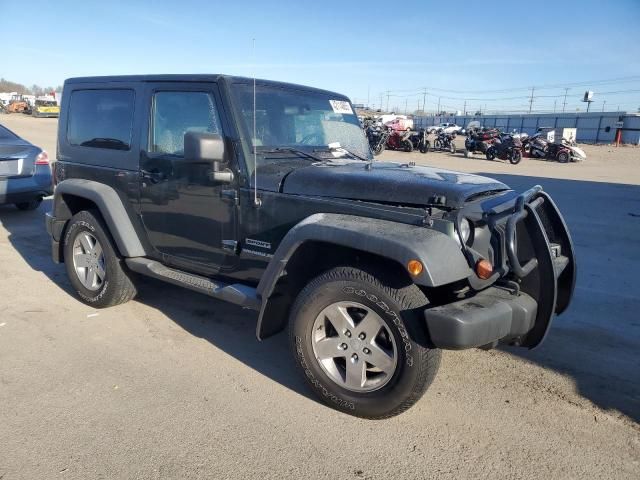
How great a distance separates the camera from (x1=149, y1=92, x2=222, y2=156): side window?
369cm

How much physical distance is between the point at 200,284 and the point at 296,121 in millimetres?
1465

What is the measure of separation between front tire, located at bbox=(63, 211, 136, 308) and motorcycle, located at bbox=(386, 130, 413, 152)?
891 inches

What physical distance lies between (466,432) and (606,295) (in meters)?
3.09

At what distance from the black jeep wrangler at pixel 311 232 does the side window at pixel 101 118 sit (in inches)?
0.7

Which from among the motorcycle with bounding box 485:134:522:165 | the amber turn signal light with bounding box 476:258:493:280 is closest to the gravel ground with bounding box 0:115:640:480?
the amber turn signal light with bounding box 476:258:493:280

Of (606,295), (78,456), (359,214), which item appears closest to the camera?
(78,456)

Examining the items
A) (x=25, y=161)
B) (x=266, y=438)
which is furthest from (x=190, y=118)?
(x=25, y=161)

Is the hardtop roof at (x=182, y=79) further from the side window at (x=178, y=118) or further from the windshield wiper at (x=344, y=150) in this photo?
the windshield wiper at (x=344, y=150)

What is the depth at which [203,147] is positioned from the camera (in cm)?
325

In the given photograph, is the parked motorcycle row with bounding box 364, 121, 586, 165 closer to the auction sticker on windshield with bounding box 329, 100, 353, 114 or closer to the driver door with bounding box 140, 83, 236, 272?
the auction sticker on windshield with bounding box 329, 100, 353, 114

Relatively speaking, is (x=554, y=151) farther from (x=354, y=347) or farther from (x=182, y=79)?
(x=354, y=347)

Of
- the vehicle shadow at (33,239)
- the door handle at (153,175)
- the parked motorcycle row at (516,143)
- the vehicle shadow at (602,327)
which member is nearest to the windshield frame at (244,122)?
the door handle at (153,175)

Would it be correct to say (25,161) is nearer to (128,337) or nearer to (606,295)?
(128,337)

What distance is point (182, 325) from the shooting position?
14.2 ft
